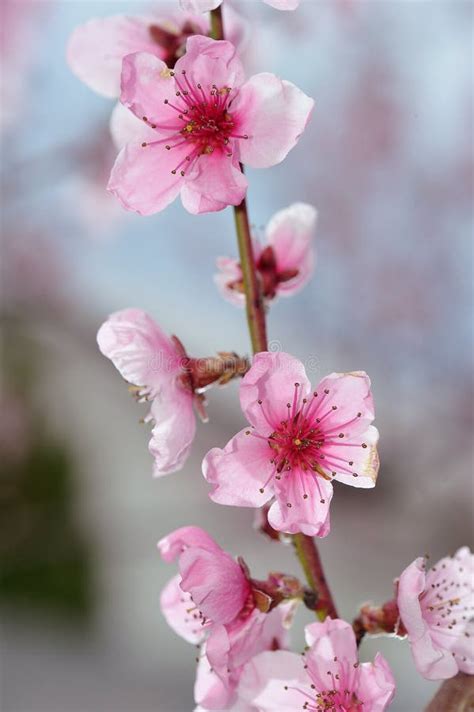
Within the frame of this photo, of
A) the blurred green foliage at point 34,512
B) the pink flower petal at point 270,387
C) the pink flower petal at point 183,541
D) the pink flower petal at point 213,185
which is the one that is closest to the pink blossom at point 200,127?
the pink flower petal at point 213,185

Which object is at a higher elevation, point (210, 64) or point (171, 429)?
point (210, 64)

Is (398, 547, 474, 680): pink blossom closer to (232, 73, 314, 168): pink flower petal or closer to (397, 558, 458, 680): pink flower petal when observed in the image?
(397, 558, 458, 680): pink flower petal

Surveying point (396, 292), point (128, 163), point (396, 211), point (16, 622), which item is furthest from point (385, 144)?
point (128, 163)

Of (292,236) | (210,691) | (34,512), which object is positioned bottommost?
(34,512)

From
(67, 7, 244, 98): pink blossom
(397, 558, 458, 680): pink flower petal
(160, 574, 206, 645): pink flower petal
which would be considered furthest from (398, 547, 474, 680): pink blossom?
(67, 7, 244, 98): pink blossom

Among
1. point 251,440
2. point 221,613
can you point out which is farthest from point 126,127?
point 221,613

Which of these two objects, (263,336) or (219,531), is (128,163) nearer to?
(263,336)

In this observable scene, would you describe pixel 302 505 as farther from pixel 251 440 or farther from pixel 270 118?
pixel 270 118
